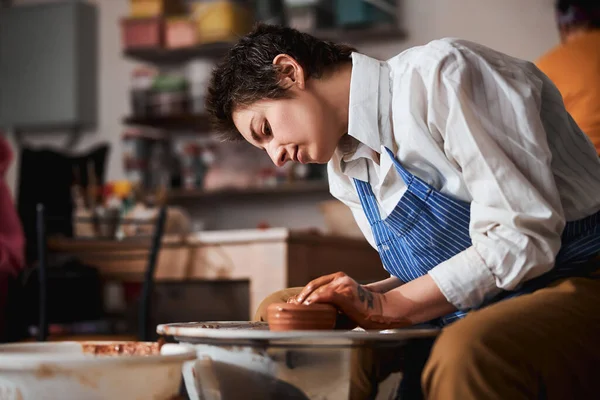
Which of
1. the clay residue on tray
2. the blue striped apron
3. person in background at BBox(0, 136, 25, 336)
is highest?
the blue striped apron

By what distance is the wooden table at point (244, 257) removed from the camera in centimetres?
264

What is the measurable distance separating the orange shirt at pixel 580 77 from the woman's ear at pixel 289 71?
1076 millimetres

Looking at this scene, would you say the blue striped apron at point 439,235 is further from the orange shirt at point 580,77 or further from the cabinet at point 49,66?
the cabinet at point 49,66

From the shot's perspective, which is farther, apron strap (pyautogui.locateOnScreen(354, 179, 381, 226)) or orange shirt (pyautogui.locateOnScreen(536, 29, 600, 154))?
orange shirt (pyautogui.locateOnScreen(536, 29, 600, 154))

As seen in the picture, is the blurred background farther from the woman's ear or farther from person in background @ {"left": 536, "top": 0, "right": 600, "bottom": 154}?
the woman's ear

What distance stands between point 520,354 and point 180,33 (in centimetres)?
398

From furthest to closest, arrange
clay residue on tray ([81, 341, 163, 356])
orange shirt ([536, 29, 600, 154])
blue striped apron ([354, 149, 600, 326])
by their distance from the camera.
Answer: orange shirt ([536, 29, 600, 154])
blue striped apron ([354, 149, 600, 326])
clay residue on tray ([81, 341, 163, 356])

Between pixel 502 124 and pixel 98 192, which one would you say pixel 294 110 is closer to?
pixel 502 124

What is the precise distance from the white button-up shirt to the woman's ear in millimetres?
87

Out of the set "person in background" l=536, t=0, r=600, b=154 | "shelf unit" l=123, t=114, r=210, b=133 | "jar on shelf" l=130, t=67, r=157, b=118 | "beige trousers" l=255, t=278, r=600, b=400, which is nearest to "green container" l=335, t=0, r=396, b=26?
"shelf unit" l=123, t=114, r=210, b=133

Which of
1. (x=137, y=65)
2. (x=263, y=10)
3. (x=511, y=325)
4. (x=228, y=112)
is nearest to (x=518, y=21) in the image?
(x=263, y=10)

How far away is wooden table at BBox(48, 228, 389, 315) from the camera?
2.64 metres

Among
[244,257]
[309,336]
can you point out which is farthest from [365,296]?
[244,257]

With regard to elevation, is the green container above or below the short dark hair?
above
